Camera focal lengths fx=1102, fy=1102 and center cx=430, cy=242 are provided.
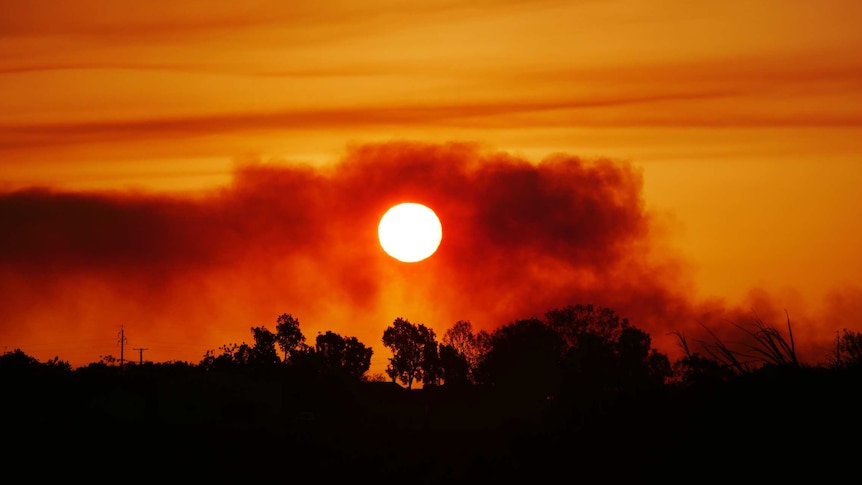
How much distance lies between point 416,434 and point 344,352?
316ft

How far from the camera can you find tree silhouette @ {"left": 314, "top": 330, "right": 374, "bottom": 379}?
16050cm

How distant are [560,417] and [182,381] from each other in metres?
63.6

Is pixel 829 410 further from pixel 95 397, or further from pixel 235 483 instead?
pixel 95 397

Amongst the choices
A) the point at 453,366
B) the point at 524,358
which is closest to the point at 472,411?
the point at 524,358

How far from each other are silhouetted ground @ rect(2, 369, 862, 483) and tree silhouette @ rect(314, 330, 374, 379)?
41308 millimetres

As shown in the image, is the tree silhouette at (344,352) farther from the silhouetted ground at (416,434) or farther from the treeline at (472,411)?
the silhouetted ground at (416,434)

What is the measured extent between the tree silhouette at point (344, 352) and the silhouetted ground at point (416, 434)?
41.3 m

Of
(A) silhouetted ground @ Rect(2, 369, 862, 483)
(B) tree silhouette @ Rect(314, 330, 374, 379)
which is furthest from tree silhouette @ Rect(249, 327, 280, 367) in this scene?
(A) silhouetted ground @ Rect(2, 369, 862, 483)

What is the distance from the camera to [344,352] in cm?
16162

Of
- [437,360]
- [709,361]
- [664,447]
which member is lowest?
[664,447]

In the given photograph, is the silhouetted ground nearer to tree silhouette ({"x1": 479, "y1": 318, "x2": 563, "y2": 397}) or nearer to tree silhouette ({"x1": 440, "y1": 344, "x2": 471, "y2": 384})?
tree silhouette ({"x1": 479, "y1": 318, "x2": 563, "y2": 397})

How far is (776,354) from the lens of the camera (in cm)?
1669

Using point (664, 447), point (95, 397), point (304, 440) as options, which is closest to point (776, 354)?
point (664, 447)

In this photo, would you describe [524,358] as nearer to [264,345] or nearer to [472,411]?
[472,411]
